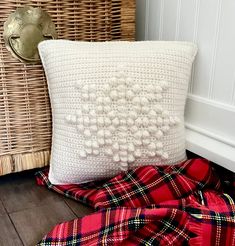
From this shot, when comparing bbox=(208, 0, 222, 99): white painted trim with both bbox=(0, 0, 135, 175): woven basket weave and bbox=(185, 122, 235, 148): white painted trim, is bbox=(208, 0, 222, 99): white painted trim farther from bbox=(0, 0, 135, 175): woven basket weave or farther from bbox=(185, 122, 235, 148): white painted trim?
bbox=(0, 0, 135, 175): woven basket weave

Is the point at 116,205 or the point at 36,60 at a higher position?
the point at 36,60

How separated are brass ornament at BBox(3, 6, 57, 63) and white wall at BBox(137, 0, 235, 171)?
343mm

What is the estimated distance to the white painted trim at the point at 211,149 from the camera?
76cm

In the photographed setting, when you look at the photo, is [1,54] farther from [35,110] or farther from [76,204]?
[76,204]

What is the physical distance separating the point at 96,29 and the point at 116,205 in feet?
1.58

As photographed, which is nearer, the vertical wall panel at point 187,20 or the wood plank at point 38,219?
the wood plank at point 38,219

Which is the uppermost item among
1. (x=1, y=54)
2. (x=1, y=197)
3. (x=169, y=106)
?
(x=1, y=54)

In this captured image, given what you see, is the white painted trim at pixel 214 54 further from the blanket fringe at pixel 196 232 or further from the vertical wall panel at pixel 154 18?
the blanket fringe at pixel 196 232

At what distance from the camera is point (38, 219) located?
0.71m

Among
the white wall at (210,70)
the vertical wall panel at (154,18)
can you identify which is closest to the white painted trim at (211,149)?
the white wall at (210,70)

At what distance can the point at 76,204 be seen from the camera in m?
0.78

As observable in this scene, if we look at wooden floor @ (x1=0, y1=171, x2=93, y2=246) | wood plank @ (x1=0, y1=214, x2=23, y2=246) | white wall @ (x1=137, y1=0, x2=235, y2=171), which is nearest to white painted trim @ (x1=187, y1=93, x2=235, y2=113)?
white wall @ (x1=137, y1=0, x2=235, y2=171)

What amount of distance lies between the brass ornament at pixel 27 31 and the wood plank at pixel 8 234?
15.1 inches

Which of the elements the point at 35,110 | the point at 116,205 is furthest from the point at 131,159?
the point at 35,110
